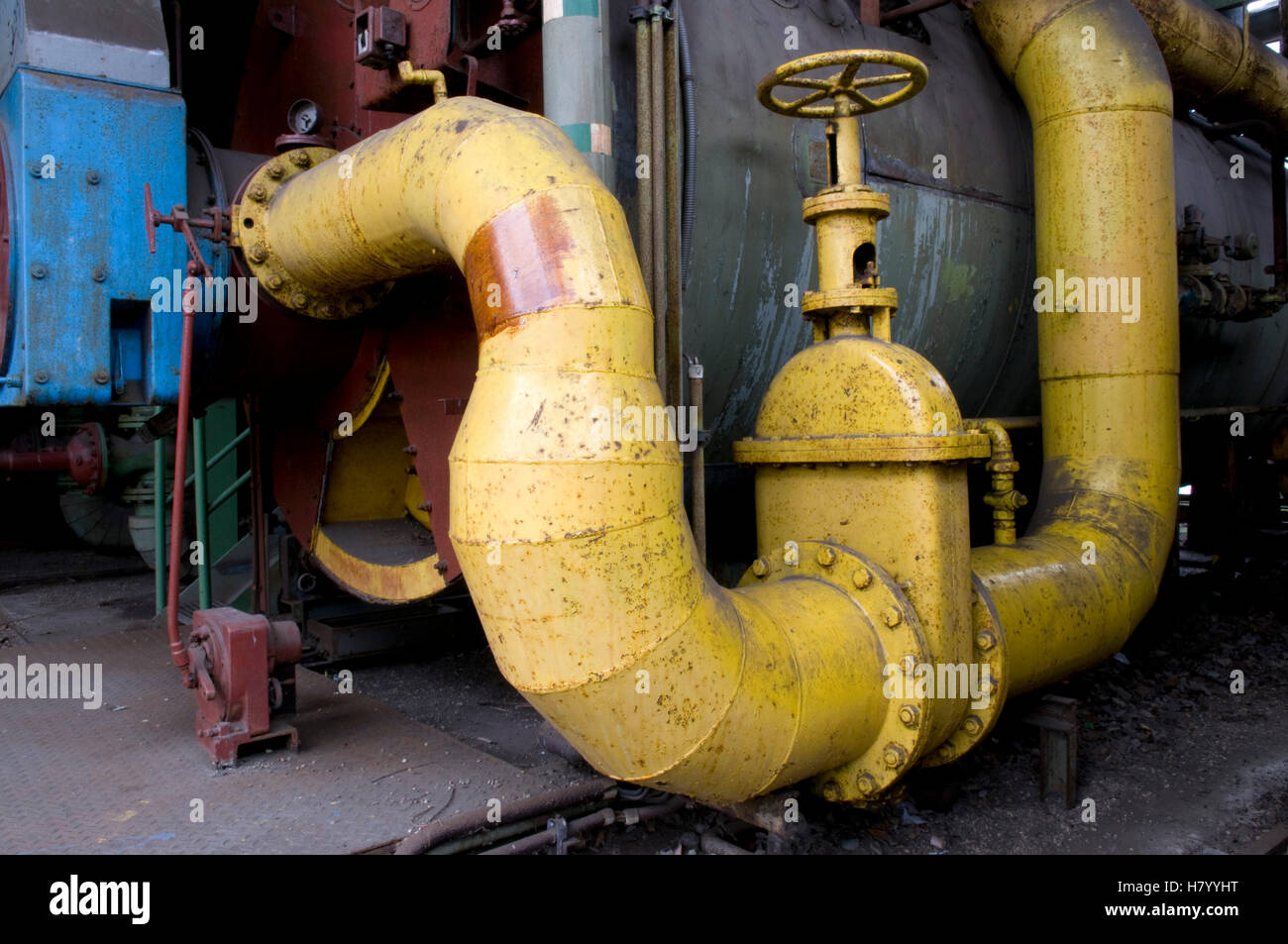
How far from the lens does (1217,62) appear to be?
4457mm

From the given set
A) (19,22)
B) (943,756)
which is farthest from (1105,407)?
(19,22)

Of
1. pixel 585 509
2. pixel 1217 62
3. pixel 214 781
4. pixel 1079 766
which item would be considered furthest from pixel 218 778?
pixel 1217 62

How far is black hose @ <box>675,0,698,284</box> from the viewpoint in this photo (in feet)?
8.97

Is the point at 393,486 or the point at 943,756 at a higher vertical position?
the point at 393,486

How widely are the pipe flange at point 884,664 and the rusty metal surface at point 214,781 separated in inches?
30.5

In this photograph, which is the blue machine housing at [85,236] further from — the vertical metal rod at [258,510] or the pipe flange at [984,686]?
the pipe flange at [984,686]

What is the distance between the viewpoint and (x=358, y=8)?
2.92m

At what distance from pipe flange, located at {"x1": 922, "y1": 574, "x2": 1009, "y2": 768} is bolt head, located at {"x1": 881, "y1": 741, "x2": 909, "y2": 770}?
0.97 feet

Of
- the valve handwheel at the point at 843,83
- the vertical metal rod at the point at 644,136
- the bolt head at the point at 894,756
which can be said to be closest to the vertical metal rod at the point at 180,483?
the vertical metal rod at the point at 644,136

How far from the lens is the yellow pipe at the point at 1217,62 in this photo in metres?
4.18

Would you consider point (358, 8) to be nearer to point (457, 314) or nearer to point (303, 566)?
point (457, 314)

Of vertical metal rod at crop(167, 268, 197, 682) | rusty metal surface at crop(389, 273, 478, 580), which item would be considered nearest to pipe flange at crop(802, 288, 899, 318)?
rusty metal surface at crop(389, 273, 478, 580)

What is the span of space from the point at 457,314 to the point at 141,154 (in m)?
1.01

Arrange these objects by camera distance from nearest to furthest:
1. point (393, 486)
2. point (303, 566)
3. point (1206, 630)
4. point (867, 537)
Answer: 1. point (867, 537)
2. point (393, 486)
3. point (303, 566)
4. point (1206, 630)
